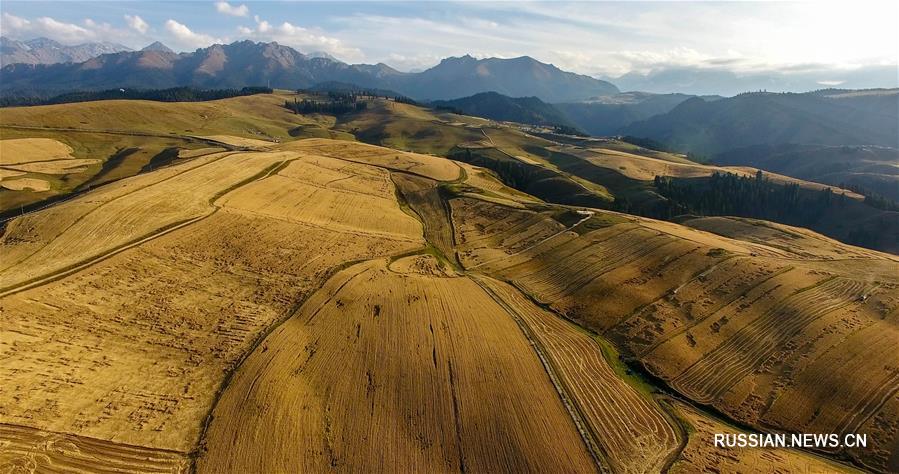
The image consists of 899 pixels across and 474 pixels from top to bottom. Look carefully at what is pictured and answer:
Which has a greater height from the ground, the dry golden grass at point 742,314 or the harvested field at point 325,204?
the harvested field at point 325,204

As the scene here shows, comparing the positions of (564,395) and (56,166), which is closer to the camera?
(564,395)

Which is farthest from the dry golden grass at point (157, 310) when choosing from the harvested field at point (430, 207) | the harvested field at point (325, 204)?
the harvested field at point (430, 207)

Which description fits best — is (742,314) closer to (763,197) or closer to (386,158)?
(386,158)

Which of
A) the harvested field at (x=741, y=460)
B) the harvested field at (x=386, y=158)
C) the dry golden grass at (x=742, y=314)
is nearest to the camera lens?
the harvested field at (x=741, y=460)

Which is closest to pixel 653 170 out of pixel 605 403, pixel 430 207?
pixel 430 207

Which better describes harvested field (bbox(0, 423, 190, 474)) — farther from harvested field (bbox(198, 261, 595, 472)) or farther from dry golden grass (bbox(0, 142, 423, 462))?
harvested field (bbox(198, 261, 595, 472))

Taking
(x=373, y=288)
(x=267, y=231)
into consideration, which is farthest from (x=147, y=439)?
(x=267, y=231)

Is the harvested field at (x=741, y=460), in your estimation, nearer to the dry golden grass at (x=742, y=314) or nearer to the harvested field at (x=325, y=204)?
the dry golden grass at (x=742, y=314)
